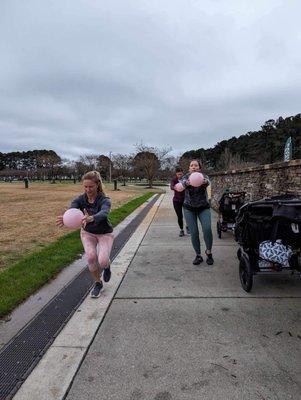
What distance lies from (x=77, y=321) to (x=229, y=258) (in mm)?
3583

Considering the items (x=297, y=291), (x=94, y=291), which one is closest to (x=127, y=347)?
(x=94, y=291)

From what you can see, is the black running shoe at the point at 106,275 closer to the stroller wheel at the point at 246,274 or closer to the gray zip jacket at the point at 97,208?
the gray zip jacket at the point at 97,208

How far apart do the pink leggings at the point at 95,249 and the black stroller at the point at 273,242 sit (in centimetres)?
169

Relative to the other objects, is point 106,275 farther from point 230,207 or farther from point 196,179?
point 230,207

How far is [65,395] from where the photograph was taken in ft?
9.22

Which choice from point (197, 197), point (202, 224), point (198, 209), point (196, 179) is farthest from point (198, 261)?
point (196, 179)

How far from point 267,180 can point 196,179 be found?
3335mm

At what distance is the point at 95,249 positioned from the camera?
5.04 metres

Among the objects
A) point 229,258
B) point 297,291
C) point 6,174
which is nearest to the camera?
point 297,291

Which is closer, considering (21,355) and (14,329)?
(21,355)

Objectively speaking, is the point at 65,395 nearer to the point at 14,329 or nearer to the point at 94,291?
the point at 14,329

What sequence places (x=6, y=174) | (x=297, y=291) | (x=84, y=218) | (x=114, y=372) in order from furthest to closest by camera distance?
(x=6, y=174) < (x=297, y=291) < (x=84, y=218) < (x=114, y=372)

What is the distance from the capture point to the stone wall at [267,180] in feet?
23.5

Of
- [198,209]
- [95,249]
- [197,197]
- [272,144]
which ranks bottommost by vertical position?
[95,249]
